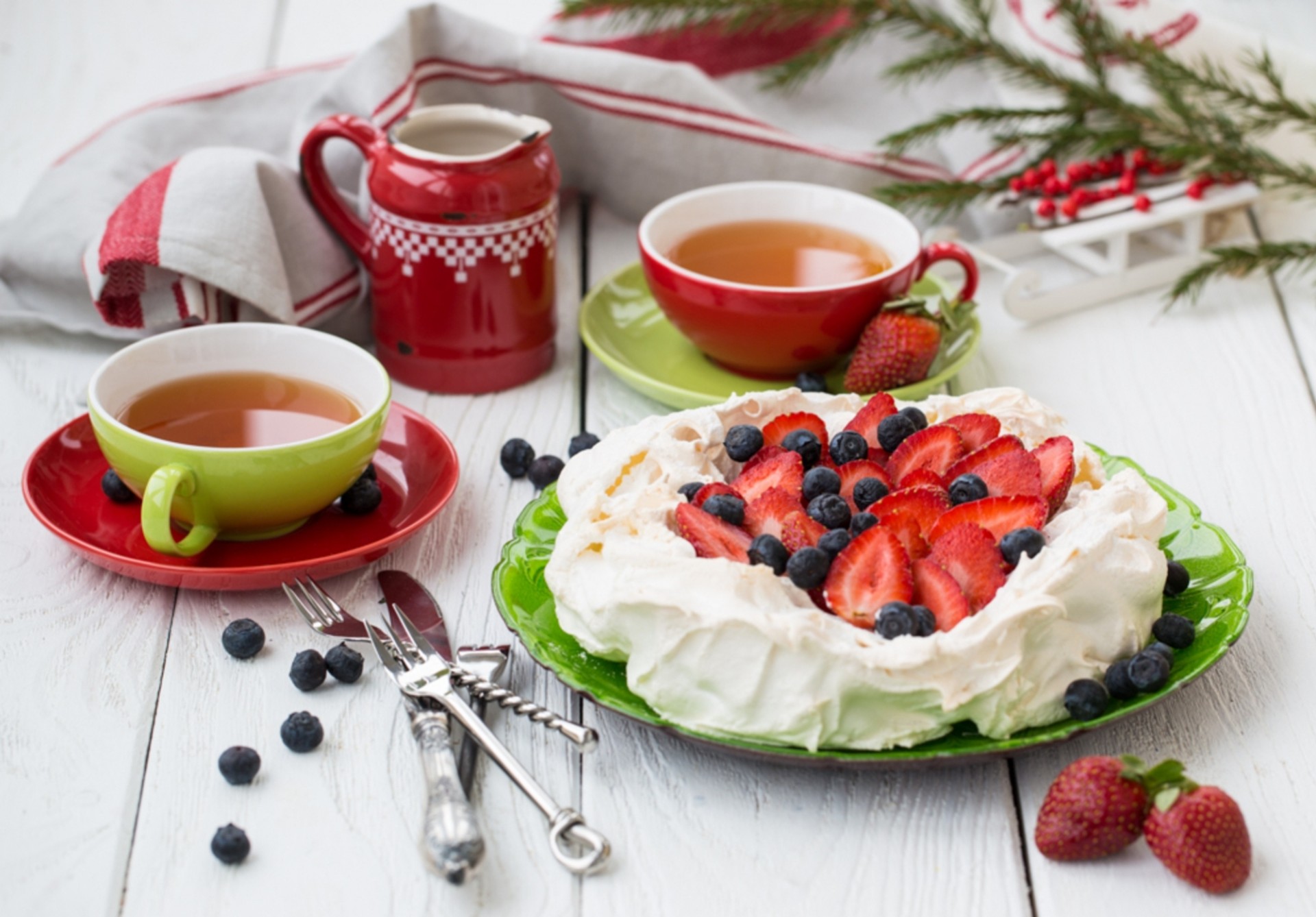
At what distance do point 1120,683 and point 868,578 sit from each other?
0.78 feet

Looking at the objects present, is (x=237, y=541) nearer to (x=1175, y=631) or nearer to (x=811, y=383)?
(x=811, y=383)

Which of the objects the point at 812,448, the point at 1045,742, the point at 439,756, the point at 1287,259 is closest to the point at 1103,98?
the point at 1287,259

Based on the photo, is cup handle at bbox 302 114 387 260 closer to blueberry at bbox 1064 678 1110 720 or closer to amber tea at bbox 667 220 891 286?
amber tea at bbox 667 220 891 286

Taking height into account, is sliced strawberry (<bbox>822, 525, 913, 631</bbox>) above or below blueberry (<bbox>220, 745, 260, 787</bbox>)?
above

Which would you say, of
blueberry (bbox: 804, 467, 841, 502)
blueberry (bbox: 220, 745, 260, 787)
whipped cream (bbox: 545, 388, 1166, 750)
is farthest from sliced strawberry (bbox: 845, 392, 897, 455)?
blueberry (bbox: 220, 745, 260, 787)

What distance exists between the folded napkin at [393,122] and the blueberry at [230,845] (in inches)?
35.9

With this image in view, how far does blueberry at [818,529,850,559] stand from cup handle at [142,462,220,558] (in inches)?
25.6

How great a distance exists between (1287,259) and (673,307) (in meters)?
0.99

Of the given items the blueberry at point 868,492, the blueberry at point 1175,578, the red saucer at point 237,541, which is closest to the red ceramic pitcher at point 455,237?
the red saucer at point 237,541

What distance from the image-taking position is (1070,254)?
2.31 meters

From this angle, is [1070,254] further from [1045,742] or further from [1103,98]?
[1045,742]

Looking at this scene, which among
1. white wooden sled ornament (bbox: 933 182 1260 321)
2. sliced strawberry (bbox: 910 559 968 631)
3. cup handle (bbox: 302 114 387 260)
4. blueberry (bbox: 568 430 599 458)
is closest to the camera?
sliced strawberry (bbox: 910 559 968 631)

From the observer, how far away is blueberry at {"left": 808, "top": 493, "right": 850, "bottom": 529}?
1292 millimetres

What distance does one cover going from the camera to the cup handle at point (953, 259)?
195 centimetres
